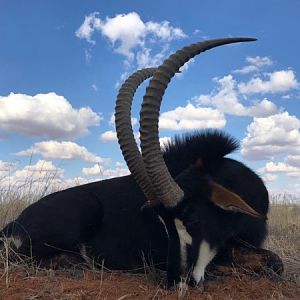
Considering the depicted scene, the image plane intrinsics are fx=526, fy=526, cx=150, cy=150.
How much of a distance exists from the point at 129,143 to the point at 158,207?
718 millimetres

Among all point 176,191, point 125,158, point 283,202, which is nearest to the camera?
point 176,191

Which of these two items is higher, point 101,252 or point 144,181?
point 144,181

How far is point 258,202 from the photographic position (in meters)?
5.36

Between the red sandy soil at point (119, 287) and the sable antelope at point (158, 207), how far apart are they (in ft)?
0.73

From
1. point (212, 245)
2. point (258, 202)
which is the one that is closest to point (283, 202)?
point (258, 202)

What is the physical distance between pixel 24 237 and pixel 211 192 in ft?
6.74

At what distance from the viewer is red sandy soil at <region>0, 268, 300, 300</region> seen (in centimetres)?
406

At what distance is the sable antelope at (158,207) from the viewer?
4508 mm

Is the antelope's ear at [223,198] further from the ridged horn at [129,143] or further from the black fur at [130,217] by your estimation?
the ridged horn at [129,143]

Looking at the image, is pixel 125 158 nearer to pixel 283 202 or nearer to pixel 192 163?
pixel 192 163

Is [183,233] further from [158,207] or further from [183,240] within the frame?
[158,207]

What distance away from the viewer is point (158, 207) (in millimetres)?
4578

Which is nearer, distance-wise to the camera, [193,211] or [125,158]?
[193,211]

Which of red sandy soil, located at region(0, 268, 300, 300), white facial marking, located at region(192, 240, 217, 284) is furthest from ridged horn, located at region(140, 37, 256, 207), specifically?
red sandy soil, located at region(0, 268, 300, 300)
